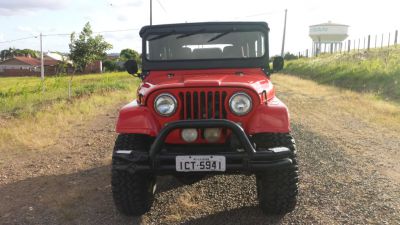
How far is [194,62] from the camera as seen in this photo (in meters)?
5.23

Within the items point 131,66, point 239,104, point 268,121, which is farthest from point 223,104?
point 131,66

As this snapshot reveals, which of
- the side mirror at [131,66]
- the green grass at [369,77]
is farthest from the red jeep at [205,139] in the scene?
the green grass at [369,77]

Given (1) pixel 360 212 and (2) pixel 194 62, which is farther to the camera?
(2) pixel 194 62

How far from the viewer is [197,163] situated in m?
3.89

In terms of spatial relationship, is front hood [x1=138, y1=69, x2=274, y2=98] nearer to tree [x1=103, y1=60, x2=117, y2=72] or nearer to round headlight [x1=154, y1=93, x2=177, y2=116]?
round headlight [x1=154, y1=93, x2=177, y2=116]

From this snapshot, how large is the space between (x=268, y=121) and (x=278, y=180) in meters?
0.58

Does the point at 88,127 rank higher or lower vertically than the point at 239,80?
lower

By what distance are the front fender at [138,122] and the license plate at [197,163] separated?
43 centimetres

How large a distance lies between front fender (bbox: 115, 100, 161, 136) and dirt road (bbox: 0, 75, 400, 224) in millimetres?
940

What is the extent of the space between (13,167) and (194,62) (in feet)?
11.5

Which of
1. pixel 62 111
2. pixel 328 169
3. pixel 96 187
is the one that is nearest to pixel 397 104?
pixel 328 169

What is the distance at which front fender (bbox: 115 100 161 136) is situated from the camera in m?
4.11

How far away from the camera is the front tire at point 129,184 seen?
4.24 metres

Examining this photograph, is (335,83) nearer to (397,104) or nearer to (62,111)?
(397,104)
